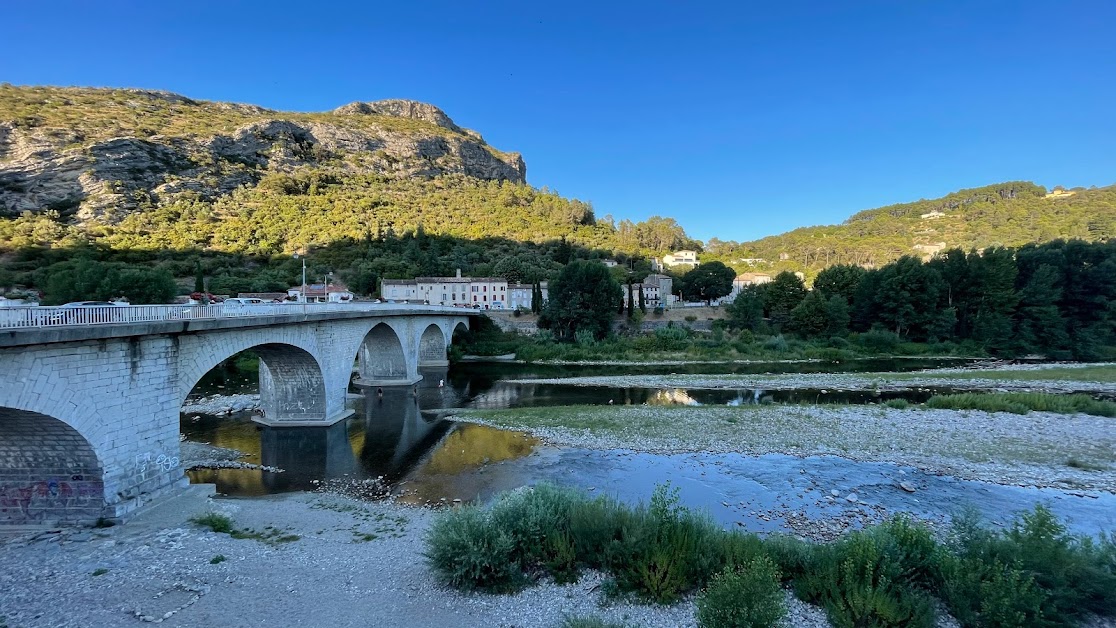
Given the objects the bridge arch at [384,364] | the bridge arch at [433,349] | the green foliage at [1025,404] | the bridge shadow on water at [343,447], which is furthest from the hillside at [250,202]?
the green foliage at [1025,404]

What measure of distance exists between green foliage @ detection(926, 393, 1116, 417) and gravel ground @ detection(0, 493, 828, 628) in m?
23.5

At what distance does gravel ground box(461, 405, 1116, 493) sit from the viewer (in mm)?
15156

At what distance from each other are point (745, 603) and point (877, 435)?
55.3 ft

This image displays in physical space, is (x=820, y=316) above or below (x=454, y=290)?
below

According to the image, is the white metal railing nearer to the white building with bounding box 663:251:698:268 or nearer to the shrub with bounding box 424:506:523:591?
the shrub with bounding box 424:506:523:591

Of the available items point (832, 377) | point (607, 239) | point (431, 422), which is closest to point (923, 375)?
point (832, 377)

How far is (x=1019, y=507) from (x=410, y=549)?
1557 cm

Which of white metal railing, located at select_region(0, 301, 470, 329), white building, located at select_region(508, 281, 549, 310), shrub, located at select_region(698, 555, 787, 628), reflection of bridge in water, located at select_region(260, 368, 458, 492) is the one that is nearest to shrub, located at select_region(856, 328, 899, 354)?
white building, located at select_region(508, 281, 549, 310)

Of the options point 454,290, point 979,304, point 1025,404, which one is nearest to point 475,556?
point 1025,404

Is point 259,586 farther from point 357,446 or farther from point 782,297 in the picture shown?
point 782,297

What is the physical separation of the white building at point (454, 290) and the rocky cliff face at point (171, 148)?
55.9 m

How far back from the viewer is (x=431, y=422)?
23297mm

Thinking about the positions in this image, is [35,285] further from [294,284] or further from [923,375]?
[923,375]

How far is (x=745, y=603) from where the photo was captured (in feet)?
19.3
